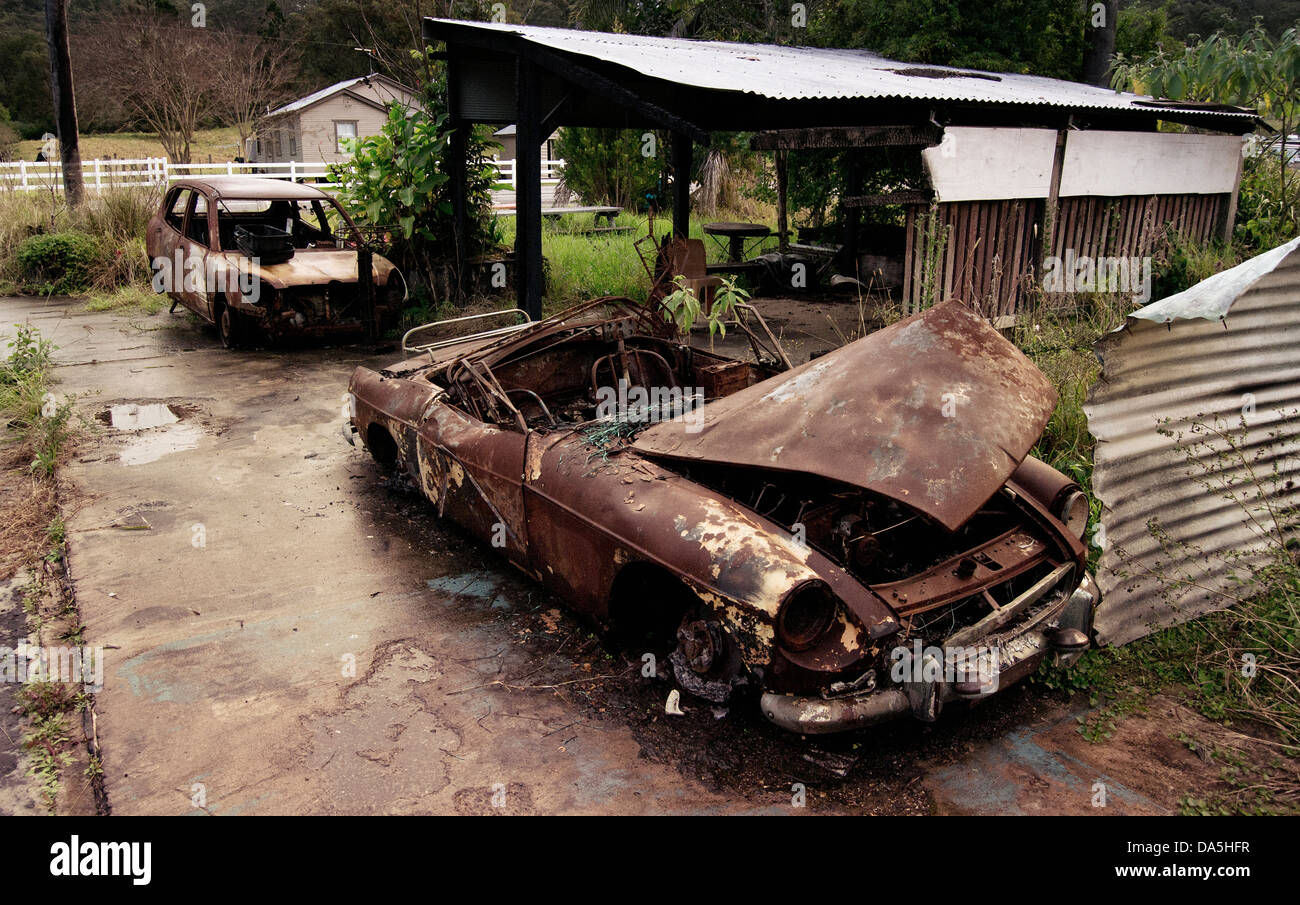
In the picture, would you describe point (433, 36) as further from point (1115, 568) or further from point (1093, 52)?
point (1093, 52)

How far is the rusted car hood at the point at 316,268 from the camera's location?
9367 mm

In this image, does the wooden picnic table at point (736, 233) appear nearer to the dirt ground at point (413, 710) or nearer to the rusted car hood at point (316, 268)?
the rusted car hood at point (316, 268)

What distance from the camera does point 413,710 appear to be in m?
3.74

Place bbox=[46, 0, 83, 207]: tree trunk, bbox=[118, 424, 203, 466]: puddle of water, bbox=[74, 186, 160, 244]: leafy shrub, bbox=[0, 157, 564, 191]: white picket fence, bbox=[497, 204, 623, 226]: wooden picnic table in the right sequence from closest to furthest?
bbox=[118, 424, 203, 466]: puddle of water
bbox=[74, 186, 160, 244]: leafy shrub
bbox=[46, 0, 83, 207]: tree trunk
bbox=[0, 157, 564, 191]: white picket fence
bbox=[497, 204, 623, 226]: wooden picnic table

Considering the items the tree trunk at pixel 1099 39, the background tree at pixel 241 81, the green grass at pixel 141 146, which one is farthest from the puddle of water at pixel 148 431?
the green grass at pixel 141 146

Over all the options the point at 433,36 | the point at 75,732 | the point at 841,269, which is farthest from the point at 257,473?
the point at 841,269

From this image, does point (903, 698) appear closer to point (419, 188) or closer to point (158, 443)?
point (158, 443)

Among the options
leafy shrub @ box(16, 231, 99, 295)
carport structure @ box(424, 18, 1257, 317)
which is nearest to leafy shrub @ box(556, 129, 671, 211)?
carport structure @ box(424, 18, 1257, 317)

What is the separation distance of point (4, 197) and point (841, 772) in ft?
54.7

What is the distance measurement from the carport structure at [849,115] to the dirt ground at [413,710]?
440 centimetres

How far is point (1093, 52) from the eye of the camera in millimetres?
14781

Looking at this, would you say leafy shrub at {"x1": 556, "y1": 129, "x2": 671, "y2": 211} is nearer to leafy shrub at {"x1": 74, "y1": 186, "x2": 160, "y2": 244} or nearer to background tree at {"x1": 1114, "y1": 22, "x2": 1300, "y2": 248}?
leafy shrub at {"x1": 74, "y1": 186, "x2": 160, "y2": 244}

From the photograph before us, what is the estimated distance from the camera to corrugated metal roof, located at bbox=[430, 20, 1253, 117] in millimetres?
7773

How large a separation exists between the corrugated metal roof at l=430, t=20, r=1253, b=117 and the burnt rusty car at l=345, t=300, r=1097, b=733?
4169 mm
